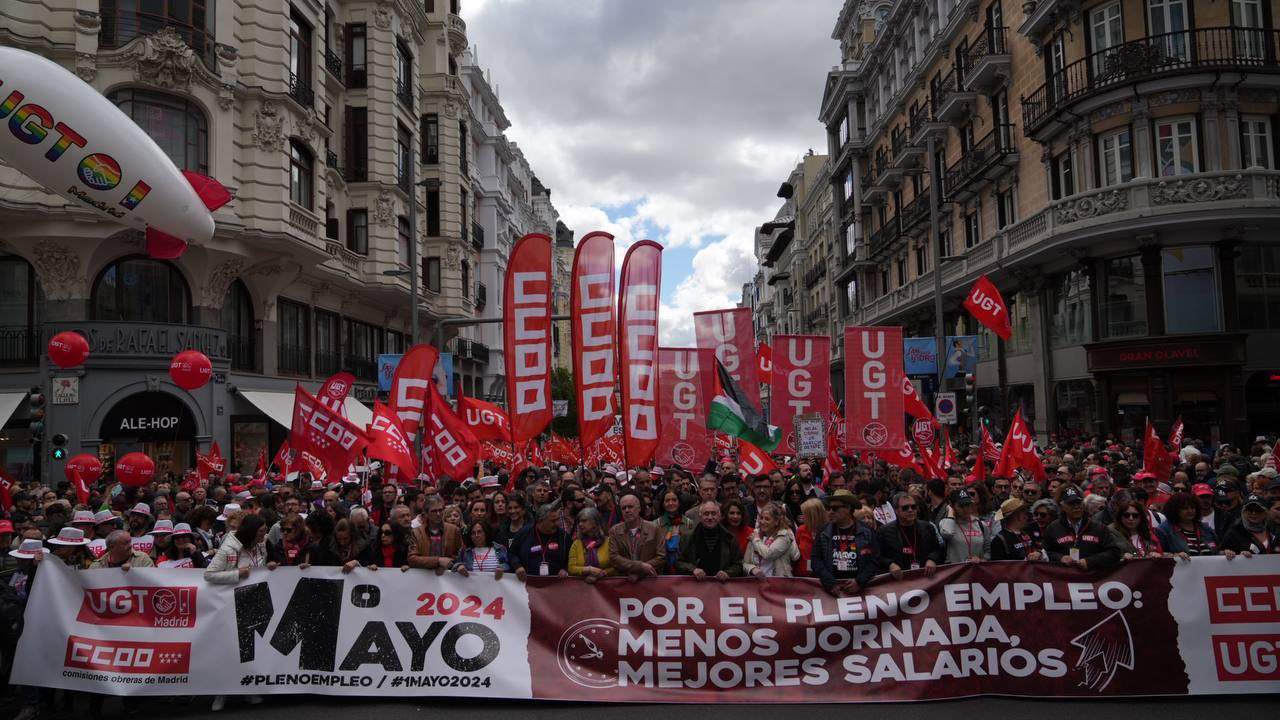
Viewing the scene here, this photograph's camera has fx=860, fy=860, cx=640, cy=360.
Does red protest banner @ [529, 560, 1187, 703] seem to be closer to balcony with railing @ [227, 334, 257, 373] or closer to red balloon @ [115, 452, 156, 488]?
red balloon @ [115, 452, 156, 488]

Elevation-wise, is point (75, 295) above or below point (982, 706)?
above

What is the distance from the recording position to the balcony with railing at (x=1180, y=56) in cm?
2069

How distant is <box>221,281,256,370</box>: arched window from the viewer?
23844 millimetres

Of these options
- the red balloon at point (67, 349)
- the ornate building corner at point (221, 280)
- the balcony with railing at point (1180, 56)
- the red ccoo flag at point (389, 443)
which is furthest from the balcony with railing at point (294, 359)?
the balcony with railing at point (1180, 56)

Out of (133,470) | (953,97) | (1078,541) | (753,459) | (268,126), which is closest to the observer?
(1078,541)

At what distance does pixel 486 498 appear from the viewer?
911 centimetres

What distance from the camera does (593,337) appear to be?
11.0 metres

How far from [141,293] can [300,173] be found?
6050 millimetres

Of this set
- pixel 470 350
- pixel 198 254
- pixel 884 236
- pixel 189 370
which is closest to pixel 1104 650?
pixel 189 370

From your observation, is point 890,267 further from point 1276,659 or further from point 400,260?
point 1276,659

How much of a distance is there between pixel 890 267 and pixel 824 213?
1645 centimetres

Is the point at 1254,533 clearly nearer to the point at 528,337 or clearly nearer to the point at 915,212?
the point at 528,337

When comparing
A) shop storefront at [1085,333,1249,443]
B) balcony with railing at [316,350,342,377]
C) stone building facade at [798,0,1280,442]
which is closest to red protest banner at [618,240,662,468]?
stone building facade at [798,0,1280,442]

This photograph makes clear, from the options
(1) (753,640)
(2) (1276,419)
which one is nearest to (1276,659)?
(1) (753,640)
